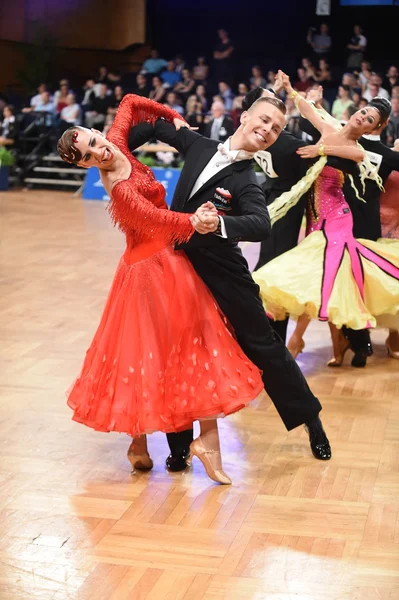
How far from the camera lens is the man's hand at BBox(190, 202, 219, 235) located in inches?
106

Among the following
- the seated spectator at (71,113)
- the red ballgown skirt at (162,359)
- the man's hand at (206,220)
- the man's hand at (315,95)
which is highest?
the man's hand at (315,95)

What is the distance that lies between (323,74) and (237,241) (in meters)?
10.1

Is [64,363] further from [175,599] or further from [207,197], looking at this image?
[175,599]

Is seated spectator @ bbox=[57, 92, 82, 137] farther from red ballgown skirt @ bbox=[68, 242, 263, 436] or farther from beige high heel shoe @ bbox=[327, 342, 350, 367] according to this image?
red ballgown skirt @ bbox=[68, 242, 263, 436]

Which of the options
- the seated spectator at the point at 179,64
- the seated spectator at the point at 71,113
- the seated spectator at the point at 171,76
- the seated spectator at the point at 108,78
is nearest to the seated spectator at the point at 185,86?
the seated spectator at the point at 171,76

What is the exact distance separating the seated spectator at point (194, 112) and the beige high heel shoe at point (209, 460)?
8437 mm

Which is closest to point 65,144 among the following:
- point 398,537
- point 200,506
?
point 200,506

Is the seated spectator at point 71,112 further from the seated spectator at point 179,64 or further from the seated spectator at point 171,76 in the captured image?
the seated spectator at point 179,64

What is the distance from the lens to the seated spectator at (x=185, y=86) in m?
12.6

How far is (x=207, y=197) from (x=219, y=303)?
0.37 metres

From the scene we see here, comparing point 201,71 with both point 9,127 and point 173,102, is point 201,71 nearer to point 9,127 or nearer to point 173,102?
point 173,102

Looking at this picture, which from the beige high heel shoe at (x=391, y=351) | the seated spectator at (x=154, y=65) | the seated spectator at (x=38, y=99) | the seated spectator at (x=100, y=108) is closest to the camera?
the beige high heel shoe at (x=391, y=351)

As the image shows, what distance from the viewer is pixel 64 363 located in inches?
176

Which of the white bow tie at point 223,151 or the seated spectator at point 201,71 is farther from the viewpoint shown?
the seated spectator at point 201,71
